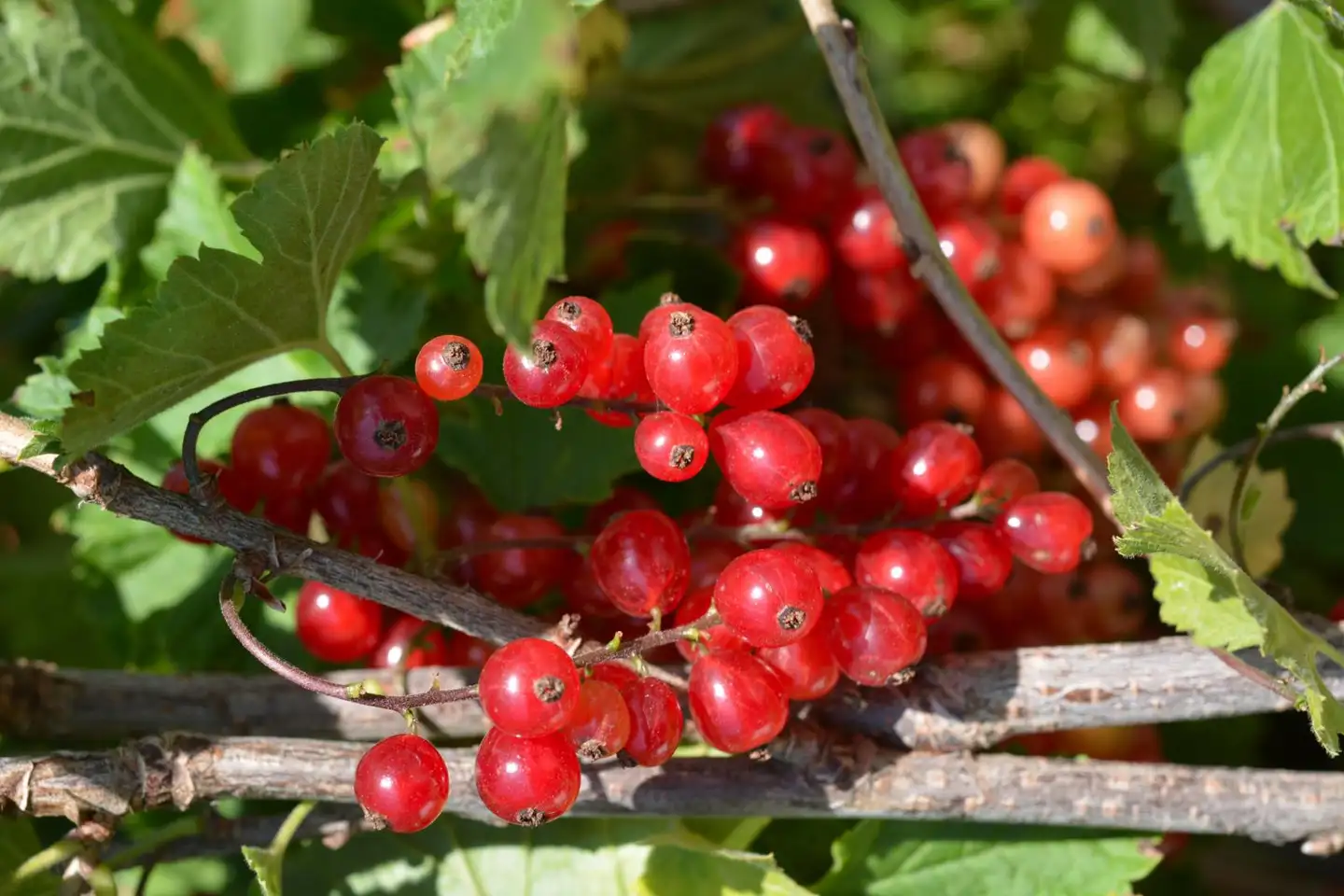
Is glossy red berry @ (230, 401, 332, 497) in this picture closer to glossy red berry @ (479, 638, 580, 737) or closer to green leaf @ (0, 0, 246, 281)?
glossy red berry @ (479, 638, 580, 737)

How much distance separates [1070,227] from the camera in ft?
4.31

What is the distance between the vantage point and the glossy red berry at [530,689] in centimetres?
80

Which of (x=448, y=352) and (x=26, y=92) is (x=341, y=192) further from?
(x=26, y=92)

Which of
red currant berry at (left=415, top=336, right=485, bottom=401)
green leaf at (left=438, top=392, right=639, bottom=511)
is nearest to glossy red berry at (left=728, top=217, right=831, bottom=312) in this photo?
green leaf at (left=438, top=392, right=639, bottom=511)

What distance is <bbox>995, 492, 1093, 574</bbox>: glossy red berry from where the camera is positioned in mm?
1033

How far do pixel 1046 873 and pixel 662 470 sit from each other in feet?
2.00

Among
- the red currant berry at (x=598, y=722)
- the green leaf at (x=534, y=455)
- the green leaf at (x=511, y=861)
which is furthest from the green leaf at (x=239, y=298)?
the green leaf at (x=511, y=861)

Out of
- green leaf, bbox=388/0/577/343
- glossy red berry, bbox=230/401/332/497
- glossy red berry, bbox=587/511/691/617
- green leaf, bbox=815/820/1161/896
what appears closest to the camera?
green leaf, bbox=388/0/577/343

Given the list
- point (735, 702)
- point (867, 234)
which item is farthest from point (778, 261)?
point (735, 702)

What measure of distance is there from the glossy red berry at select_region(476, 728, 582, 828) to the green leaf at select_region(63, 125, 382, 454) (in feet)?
1.21

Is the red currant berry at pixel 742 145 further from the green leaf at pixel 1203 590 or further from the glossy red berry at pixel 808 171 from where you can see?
the green leaf at pixel 1203 590

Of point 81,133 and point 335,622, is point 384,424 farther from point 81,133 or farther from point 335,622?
point 81,133

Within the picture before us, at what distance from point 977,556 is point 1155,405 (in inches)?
18.2

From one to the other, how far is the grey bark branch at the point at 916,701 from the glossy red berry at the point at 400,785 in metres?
0.21
